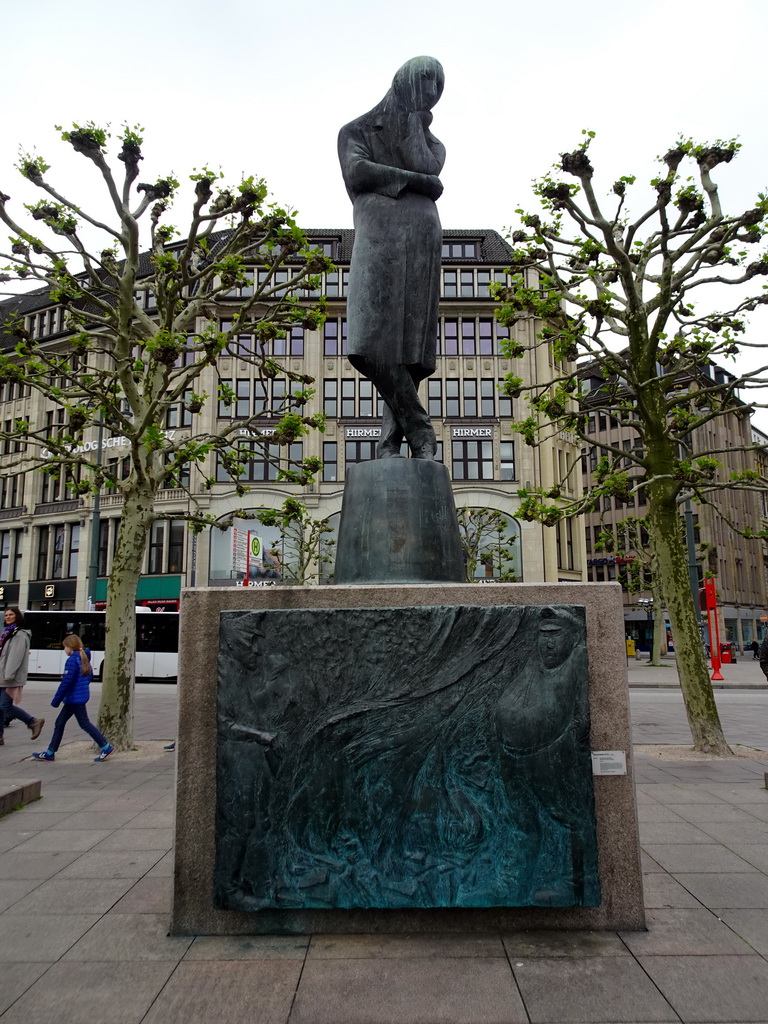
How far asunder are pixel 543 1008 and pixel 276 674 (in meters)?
1.97

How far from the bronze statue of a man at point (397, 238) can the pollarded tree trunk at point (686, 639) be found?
6.64 m

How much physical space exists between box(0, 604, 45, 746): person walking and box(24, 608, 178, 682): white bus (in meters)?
16.1

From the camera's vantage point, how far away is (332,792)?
12.9 feet

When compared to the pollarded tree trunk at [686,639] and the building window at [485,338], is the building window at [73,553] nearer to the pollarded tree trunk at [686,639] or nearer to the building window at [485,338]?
the building window at [485,338]

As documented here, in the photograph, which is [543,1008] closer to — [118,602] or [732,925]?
[732,925]

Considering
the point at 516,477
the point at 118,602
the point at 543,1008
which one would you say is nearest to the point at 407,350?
the point at 543,1008

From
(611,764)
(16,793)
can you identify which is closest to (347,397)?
(16,793)

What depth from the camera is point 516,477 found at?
41.2m

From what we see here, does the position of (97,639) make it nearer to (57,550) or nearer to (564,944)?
(57,550)

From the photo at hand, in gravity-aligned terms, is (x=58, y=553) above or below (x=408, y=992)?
above

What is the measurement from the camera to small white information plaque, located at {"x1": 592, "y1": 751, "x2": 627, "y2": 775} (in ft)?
13.4

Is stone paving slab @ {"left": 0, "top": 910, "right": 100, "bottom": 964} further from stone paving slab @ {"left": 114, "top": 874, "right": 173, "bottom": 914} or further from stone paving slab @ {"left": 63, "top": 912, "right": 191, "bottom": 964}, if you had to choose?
stone paving slab @ {"left": 114, "top": 874, "right": 173, "bottom": 914}

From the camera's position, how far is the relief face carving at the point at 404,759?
3857mm

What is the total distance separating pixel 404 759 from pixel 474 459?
38294mm
